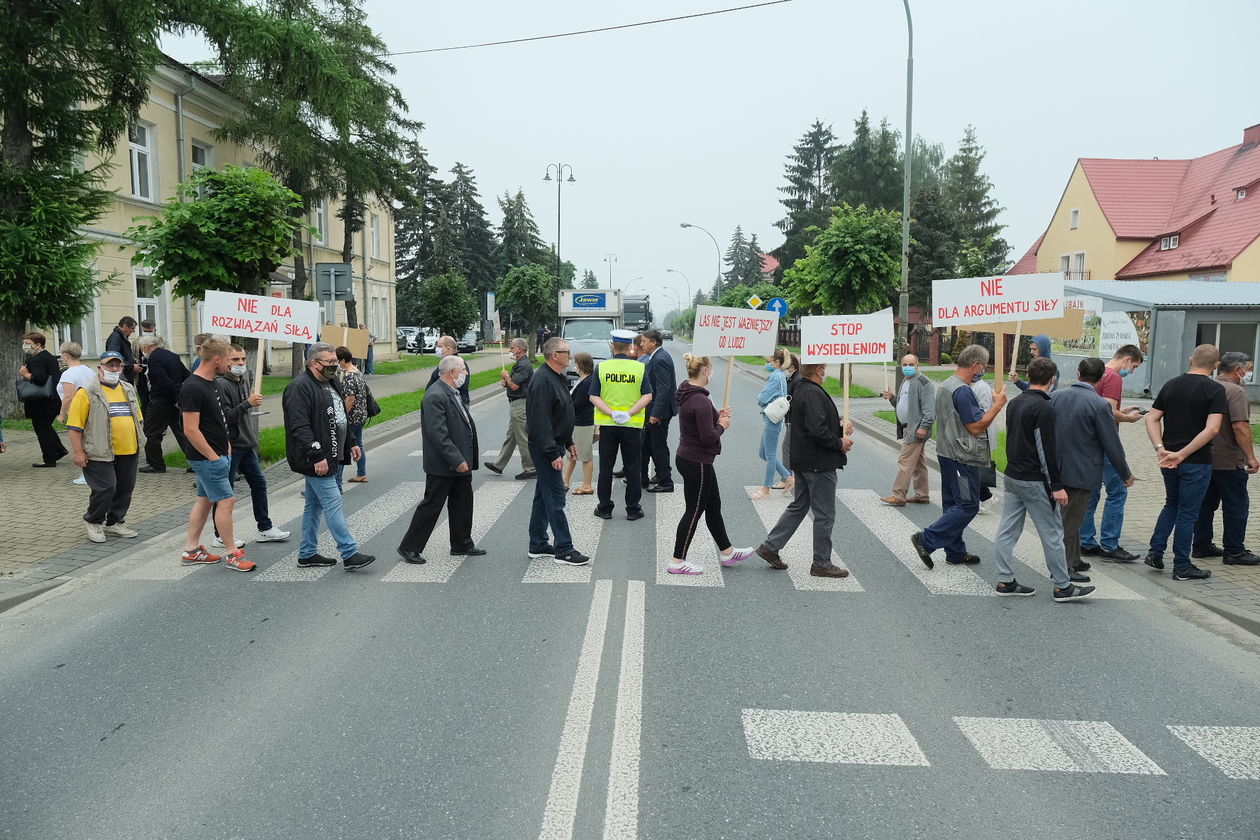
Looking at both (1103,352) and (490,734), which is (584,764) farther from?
(1103,352)

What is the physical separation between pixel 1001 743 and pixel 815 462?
305 cm

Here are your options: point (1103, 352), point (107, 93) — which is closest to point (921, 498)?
point (107, 93)

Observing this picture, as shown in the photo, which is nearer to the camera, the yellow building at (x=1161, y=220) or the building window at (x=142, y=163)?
the building window at (x=142, y=163)

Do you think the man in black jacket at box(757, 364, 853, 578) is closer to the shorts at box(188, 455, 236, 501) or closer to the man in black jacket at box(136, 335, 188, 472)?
the shorts at box(188, 455, 236, 501)

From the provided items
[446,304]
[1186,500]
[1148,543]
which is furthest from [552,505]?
[446,304]

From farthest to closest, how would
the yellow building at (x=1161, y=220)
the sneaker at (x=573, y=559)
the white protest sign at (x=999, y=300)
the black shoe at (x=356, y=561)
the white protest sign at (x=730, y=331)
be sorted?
the yellow building at (x=1161, y=220) < the white protest sign at (x=730, y=331) < the white protest sign at (x=999, y=300) < the sneaker at (x=573, y=559) < the black shoe at (x=356, y=561)

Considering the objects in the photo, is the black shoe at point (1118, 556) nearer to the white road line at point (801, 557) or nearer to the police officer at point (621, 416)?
the white road line at point (801, 557)

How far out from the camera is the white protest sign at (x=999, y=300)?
8.50 meters

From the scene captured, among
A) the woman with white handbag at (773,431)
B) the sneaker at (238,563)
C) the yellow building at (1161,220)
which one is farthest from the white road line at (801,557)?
the yellow building at (1161,220)

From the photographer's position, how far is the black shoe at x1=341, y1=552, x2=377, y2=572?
7.39 metres

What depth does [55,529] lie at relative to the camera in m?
8.68

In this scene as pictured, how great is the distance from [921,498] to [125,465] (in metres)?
8.19

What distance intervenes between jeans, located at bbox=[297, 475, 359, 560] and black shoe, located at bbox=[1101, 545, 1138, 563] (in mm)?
6380

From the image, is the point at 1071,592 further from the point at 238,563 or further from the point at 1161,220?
the point at 1161,220
